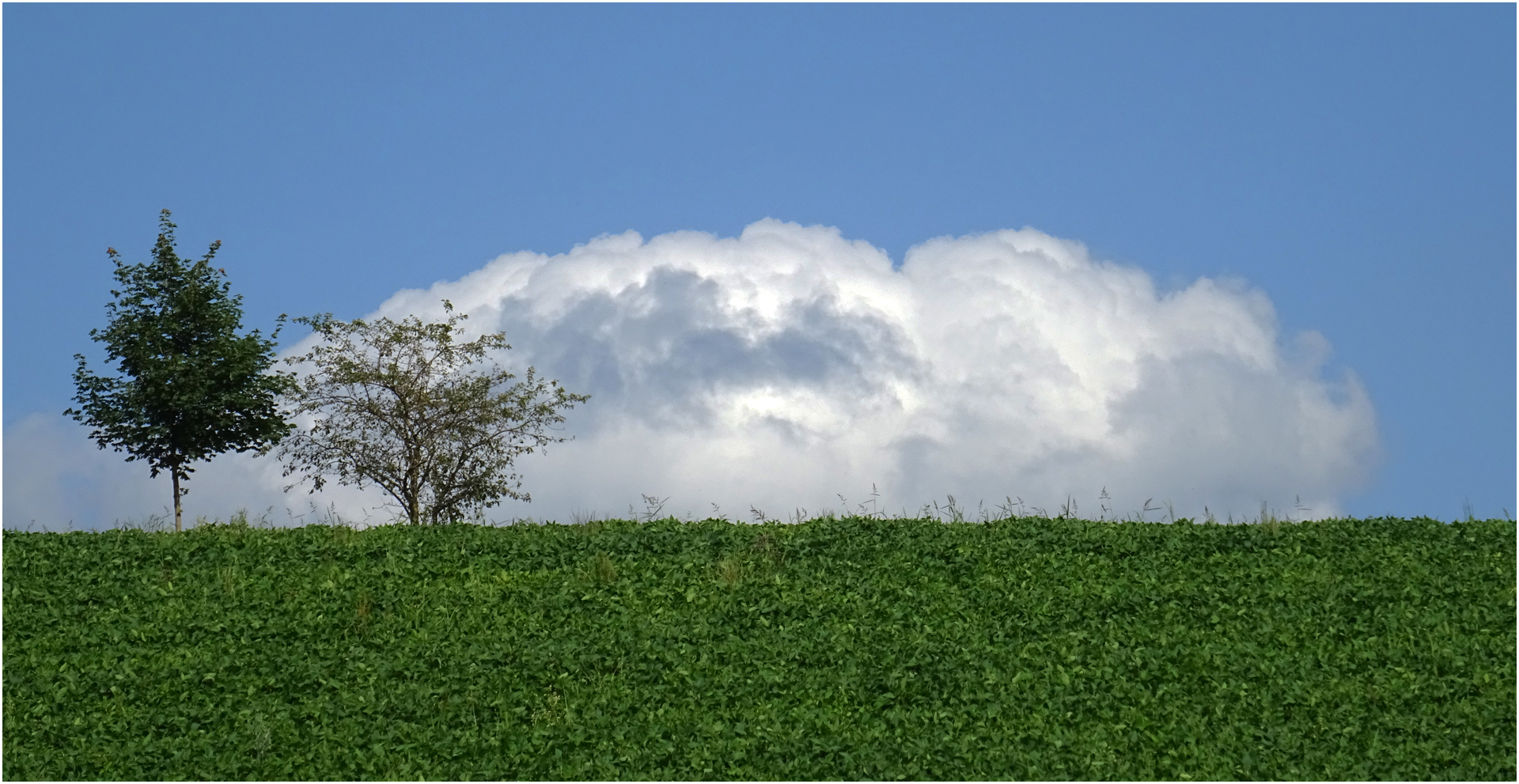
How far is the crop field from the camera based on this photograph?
35.3ft

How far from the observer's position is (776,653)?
12203 millimetres

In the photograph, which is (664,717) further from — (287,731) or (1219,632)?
(1219,632)

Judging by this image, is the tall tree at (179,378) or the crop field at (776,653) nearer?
the crop field at (776,653)

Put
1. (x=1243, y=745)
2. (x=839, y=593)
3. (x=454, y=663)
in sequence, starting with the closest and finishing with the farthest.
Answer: (x=1243, y=745) < (x=454, y=663) < (x=839, y=593)

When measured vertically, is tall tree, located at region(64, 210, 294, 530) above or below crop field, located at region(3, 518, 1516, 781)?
above

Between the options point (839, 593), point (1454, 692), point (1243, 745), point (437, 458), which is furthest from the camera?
point (437, 458)

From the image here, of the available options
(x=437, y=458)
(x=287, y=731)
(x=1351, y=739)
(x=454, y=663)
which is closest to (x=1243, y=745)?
(x=1351, y=739)

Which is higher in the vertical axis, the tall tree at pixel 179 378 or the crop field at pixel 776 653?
the tall tree at pixel 179 378

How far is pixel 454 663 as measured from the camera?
40.2 ft

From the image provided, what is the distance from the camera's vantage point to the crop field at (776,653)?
10773 millimetres

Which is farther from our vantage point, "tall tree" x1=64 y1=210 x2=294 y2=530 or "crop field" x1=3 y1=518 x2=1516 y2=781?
"tall tree" x1=64 y1=210 x2=294 y2=530

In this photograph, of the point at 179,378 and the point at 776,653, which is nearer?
the point at 776,653

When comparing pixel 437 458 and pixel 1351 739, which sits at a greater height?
pixel 437 458

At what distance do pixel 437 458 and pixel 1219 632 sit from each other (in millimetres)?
18476
